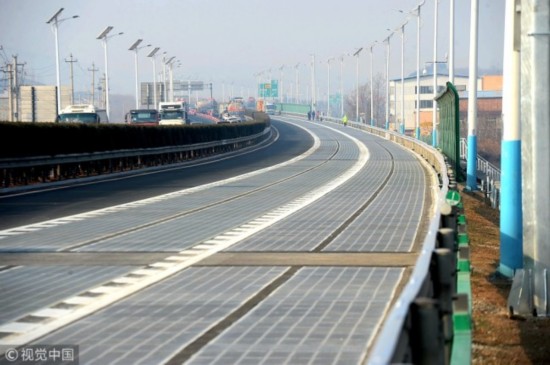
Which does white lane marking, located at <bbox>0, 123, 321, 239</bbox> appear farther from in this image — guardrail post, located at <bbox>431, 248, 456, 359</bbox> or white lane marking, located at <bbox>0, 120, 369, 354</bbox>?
guardrail post, located at <bbox>431, 248, 456, 359</bbox>


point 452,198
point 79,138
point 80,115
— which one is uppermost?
point 80,115

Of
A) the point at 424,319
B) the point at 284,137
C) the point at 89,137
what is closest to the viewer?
the point at 424,319

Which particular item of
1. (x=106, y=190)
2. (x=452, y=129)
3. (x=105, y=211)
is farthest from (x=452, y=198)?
(x=452, y=129)

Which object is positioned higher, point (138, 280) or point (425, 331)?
point (425, 331)

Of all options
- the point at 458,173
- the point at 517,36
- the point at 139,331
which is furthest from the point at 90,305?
the point at 458,173

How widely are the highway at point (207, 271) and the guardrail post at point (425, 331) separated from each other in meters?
3.16

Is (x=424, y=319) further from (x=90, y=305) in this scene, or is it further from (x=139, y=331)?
(x=90, y=305)

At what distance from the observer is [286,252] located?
17188 mm

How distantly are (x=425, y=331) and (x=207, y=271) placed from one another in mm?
9403

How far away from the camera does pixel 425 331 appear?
224 inches

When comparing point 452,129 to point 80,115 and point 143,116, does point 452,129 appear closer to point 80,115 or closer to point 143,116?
point 80,115

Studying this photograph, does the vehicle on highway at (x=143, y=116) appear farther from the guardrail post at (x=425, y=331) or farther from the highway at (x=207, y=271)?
the guardrail post at (x=425, y=331)

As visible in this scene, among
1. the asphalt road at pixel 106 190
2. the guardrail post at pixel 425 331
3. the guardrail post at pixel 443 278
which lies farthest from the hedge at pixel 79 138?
the guardrail post at pixel 425 331

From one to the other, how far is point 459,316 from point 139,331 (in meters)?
2.99
